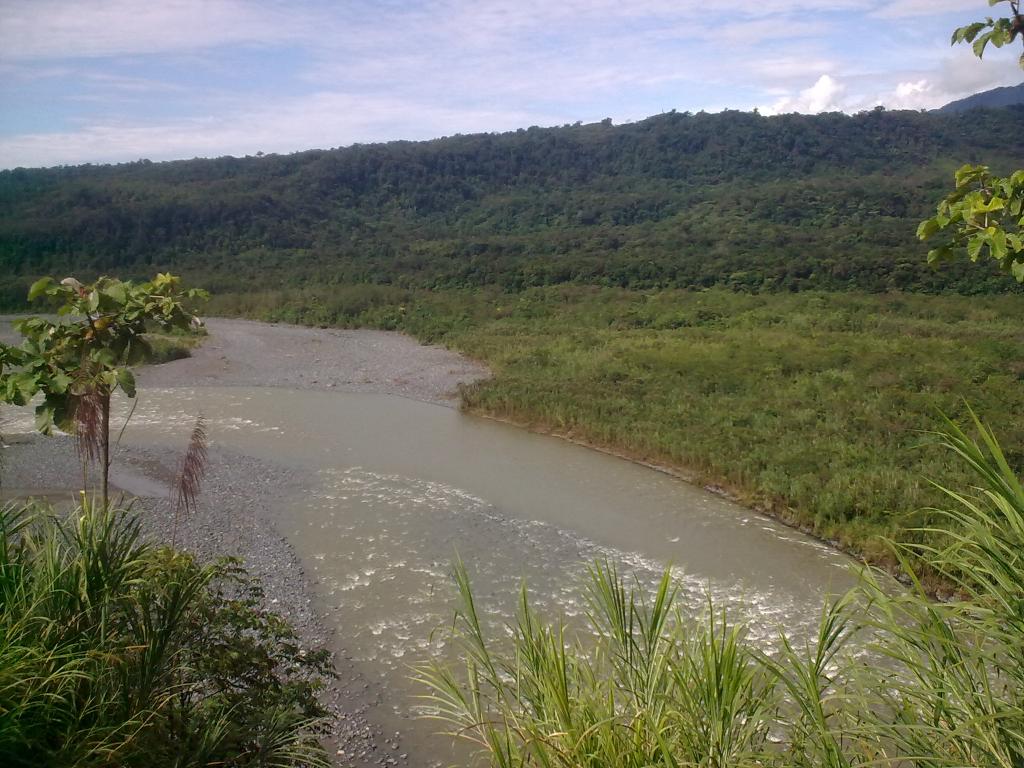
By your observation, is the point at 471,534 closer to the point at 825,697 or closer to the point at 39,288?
the point at 39,288

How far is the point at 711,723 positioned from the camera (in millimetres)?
3062

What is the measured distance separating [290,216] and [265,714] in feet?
179

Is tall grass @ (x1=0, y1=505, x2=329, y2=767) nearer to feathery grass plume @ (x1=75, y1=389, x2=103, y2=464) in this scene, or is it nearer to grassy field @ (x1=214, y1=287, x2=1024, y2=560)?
feathery grass plume @ (x1=75, y1=389, x2=103, y2=464)

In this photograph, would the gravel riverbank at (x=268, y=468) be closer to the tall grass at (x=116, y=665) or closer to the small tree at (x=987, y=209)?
the tall grass at (x=116, y=665)

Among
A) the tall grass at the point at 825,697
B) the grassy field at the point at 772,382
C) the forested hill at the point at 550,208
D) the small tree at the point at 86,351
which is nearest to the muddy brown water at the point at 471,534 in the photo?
the grassy field at the point at 772,382

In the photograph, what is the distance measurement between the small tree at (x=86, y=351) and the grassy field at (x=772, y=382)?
4690 mm

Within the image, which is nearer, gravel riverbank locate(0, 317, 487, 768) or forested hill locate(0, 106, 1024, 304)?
gravel riverbank locate(0, 317, 487, 768)

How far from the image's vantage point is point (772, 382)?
1705cm

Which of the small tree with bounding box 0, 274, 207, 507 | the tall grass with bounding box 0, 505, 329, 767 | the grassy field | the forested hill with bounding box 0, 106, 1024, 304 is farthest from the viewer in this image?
the forested hill with bounding box 0, 106, 1024, 304

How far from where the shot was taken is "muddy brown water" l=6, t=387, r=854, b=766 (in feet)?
25.9

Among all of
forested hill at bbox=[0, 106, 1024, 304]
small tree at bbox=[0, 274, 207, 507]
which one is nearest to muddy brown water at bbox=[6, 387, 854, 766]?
small tree at bbox=[0, 274, 207, 507]

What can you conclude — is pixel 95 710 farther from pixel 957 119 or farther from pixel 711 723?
pixel 957 119

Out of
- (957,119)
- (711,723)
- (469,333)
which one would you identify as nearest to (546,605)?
(711,723)

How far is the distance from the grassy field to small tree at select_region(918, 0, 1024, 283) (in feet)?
7.24
